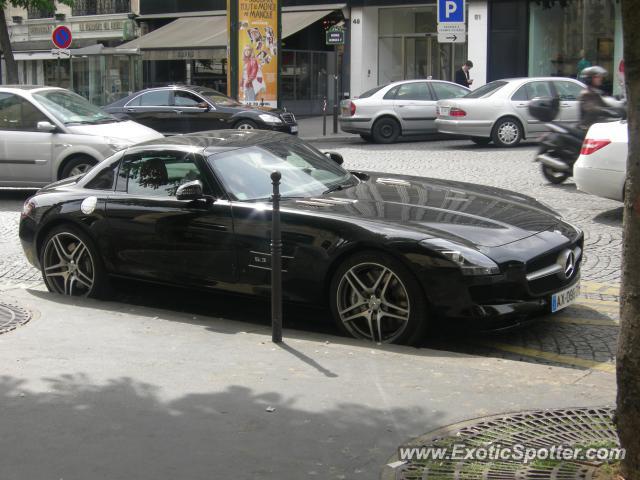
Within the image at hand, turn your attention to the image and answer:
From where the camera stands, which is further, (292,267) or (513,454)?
(292,267)

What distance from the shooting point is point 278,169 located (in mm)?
7809

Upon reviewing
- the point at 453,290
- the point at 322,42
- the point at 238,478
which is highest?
the point at 322,42

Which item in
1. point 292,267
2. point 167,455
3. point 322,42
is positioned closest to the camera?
point 167,455

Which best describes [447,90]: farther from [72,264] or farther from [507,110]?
[72,264]

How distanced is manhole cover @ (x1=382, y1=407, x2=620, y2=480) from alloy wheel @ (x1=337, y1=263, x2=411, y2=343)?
1764 mm

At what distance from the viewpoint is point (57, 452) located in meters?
4.53

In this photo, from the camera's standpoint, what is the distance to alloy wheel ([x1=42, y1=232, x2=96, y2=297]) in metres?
8.23

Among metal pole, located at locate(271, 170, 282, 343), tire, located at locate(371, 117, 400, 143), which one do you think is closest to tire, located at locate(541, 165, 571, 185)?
tire, located at locate(371, 117, 400, 143)

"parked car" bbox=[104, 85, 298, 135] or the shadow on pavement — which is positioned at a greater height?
"parked car" bbox=[104, 85, 298, 135]

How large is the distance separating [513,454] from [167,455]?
61.6 inches

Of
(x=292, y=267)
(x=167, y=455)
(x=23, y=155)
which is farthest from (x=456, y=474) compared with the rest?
(x=23, y=155)

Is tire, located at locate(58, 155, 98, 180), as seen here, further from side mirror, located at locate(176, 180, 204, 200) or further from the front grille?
the front grille

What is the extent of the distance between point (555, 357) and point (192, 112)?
1696 centimetres

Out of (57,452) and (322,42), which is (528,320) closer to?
(57,452)
